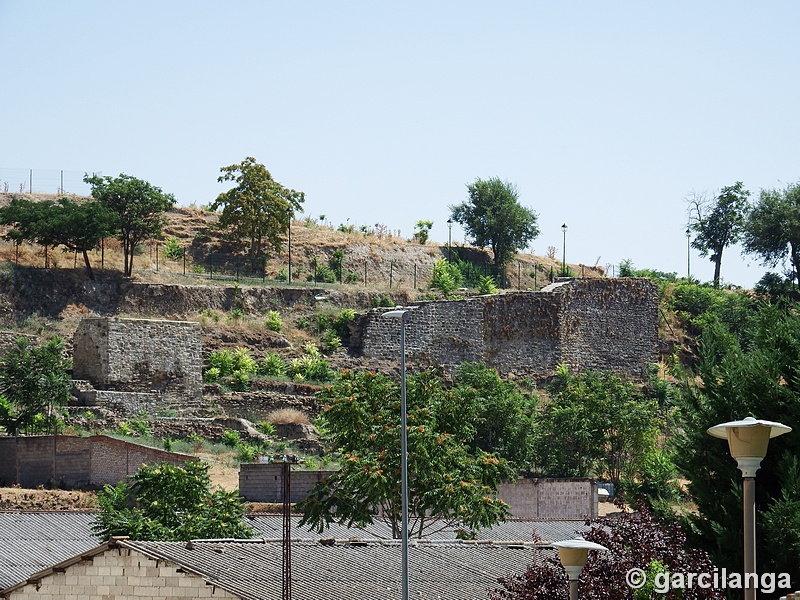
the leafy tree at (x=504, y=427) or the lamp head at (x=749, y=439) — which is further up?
the lamp head at (x=749, y=439)

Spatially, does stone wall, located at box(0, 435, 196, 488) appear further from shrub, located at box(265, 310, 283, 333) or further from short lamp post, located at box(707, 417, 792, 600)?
short lamp post, located at box(707, 417, 792, 600)

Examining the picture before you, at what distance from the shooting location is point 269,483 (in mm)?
45031

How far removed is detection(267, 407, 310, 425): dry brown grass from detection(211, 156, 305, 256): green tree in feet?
40.4

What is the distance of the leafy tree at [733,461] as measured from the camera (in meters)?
21.6

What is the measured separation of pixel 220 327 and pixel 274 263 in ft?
26.5

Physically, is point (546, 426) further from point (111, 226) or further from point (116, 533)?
point (116, 533)

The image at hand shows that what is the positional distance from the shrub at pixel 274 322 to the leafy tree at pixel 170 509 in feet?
68.1

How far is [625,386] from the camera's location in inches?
2341

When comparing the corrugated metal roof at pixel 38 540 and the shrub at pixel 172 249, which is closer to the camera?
the corrugated metal roof at pixel 38 540

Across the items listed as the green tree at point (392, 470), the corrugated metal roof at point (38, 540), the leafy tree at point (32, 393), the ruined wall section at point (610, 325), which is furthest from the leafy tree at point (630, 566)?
the ruined wall section at point (610, 325)

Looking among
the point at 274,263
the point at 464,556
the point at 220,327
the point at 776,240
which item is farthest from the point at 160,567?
the point at 776,240

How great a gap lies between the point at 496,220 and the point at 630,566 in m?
53.0

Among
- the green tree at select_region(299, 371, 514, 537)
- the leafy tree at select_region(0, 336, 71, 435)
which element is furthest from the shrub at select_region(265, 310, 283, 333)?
the green tree at select_region(299, 371, 514, 537)

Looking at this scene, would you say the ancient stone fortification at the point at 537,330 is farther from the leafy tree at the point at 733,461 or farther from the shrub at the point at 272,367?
the leafy tree at the point at 733,461
